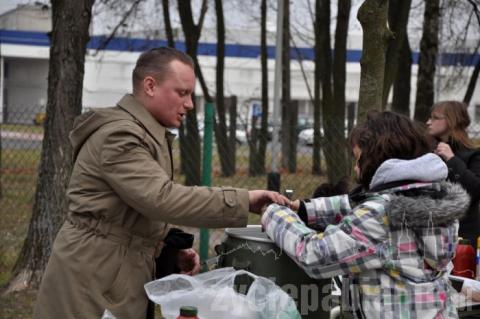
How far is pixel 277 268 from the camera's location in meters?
2.80

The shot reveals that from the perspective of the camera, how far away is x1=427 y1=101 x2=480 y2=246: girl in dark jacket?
16.6 ft

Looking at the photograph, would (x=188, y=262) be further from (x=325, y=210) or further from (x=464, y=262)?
(x=464, y=262)

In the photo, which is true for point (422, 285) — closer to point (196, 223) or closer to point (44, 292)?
point (196, 223)

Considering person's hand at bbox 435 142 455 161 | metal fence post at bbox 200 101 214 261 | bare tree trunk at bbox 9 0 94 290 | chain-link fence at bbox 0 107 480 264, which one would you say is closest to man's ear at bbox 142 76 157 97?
person's hand at bbox 435 142 455 161

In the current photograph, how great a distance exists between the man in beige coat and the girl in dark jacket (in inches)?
105

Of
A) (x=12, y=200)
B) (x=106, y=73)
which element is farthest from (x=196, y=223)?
(x=106, y=73)

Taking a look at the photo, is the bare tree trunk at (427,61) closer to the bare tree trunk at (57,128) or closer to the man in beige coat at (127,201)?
the bare tree trunk at (57,128)

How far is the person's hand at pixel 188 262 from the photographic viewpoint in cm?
315

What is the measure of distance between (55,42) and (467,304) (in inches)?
158

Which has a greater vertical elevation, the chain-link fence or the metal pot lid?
the metal pot lid

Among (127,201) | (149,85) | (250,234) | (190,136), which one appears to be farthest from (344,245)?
(190,136)

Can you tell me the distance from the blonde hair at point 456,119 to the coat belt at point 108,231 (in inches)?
119

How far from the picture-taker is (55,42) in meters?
6.25

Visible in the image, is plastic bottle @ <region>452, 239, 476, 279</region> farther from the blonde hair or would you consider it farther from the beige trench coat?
the beige trench coat
